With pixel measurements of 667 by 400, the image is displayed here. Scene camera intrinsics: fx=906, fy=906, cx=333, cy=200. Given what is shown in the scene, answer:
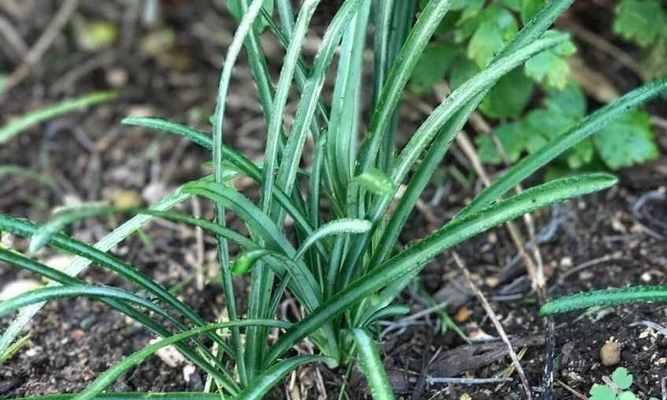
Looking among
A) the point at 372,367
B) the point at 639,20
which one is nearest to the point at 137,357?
the point at 372,367

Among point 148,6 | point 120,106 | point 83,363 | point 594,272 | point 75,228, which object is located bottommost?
point 594,272

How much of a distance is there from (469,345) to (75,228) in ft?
3.82

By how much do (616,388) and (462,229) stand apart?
44 centimetres

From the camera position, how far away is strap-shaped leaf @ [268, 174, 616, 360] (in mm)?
1476

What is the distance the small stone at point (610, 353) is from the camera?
5.67ft

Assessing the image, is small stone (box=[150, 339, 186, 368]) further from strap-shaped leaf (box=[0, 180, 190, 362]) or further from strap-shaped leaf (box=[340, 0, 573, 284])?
strap-shaped leaf (box=[340, 0, 573, 284])

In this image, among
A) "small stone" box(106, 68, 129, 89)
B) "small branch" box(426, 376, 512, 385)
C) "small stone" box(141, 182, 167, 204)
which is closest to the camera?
"small branch" box(426, 376, 512, 385)

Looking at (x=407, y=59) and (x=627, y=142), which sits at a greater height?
(x=407, y=59)

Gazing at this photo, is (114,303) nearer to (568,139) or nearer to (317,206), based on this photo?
(317,206)

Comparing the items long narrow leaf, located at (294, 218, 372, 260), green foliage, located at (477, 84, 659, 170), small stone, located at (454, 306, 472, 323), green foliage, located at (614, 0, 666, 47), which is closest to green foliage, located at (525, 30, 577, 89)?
green foliage, located at (477, 84, 659, 170)

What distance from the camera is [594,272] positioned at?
2.07m

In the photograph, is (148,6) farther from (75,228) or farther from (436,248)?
(436,248)

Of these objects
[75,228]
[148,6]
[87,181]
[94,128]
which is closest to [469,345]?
[75,228]

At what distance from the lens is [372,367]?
4.85ft
